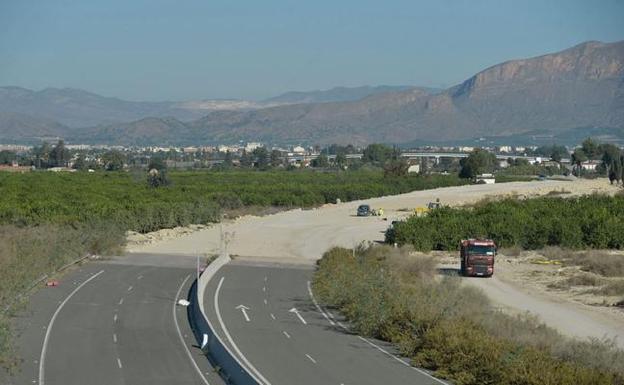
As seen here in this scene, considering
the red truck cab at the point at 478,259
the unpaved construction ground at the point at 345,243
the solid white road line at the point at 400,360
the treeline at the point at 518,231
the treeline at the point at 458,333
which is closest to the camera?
the treeline at the point at 458,333

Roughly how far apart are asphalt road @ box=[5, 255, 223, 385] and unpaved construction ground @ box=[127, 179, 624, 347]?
12.8m

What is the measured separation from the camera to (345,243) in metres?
72.9

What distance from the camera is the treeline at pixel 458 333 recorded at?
83.8 ft

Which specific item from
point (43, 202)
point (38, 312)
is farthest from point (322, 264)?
point (43, 202)

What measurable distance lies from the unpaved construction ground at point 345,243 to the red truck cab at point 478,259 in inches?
25.5

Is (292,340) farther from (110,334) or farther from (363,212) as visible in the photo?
(363,212)

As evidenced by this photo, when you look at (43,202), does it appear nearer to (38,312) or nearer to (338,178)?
(38,312)

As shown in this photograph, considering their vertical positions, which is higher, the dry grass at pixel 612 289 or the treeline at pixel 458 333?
the treeline at pixel 458 333

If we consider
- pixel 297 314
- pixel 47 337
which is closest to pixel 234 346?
pixel 47 337

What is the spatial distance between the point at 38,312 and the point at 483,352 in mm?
17769

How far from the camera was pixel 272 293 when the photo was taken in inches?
1799

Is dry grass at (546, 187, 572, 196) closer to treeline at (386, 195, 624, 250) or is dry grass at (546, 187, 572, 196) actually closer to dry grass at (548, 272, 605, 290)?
treeline at (386, 195, 624, 250)

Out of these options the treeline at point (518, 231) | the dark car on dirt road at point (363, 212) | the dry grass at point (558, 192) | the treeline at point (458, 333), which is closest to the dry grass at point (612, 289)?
the treeline at point (458, 333)

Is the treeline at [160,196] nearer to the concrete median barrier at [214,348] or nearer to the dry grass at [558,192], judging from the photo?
the dry grass at [558,192]
